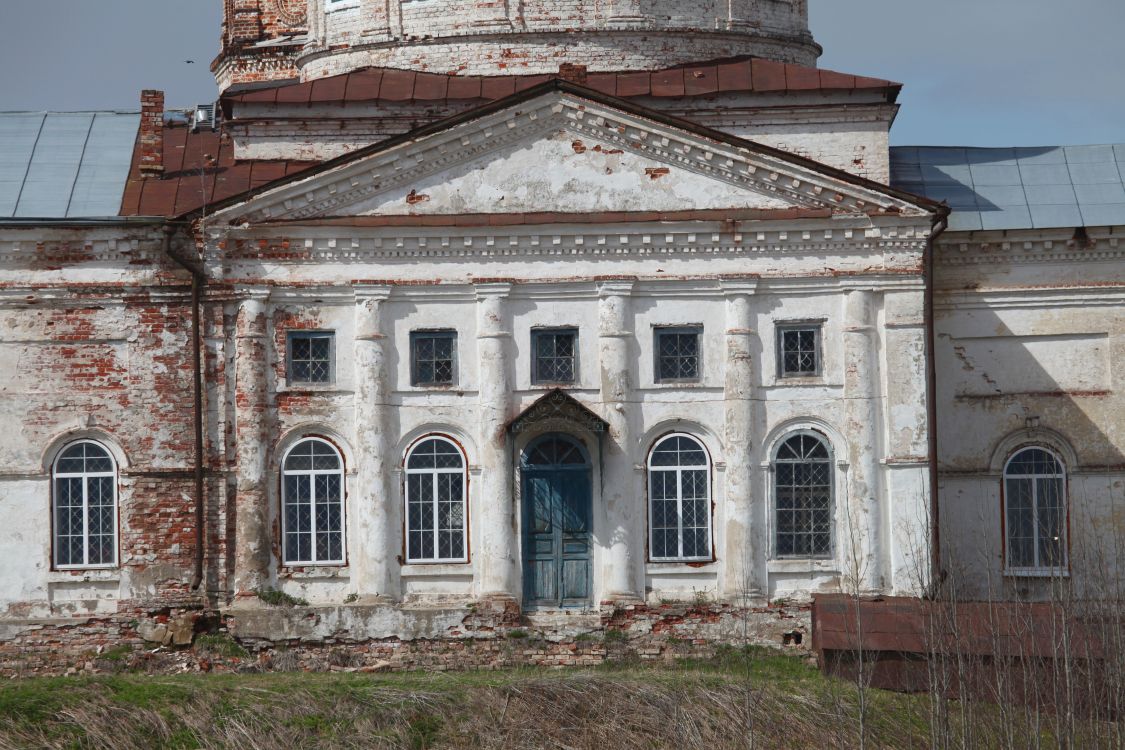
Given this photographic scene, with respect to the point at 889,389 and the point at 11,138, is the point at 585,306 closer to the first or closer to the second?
the point at 889,389

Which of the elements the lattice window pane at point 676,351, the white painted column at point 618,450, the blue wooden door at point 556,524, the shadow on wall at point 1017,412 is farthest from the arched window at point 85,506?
the shadow on wall at point 1017,412

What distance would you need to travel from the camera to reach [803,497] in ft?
74.3

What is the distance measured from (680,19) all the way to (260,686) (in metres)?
11.7

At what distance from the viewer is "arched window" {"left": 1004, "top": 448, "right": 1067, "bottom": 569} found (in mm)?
23969

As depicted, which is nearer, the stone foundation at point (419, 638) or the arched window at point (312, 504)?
the stone foundation at point (419, 638)

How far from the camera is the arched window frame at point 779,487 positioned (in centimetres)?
2255

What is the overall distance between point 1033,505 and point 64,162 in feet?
43.8

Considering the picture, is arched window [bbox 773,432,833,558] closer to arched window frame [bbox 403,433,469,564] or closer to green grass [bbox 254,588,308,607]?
arched window frame [bbox 403,433,469,564]

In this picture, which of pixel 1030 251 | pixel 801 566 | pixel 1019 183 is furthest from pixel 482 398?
pixel 1019 183

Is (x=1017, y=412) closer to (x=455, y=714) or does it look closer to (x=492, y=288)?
(x=492, y=288)

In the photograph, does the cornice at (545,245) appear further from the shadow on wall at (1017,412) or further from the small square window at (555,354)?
the shadow on wall at (1017,412)

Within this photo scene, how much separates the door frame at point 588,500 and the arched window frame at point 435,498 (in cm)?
64

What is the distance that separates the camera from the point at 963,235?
24.3 m

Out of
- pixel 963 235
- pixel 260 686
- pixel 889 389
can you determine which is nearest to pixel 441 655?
pixel 260 686
